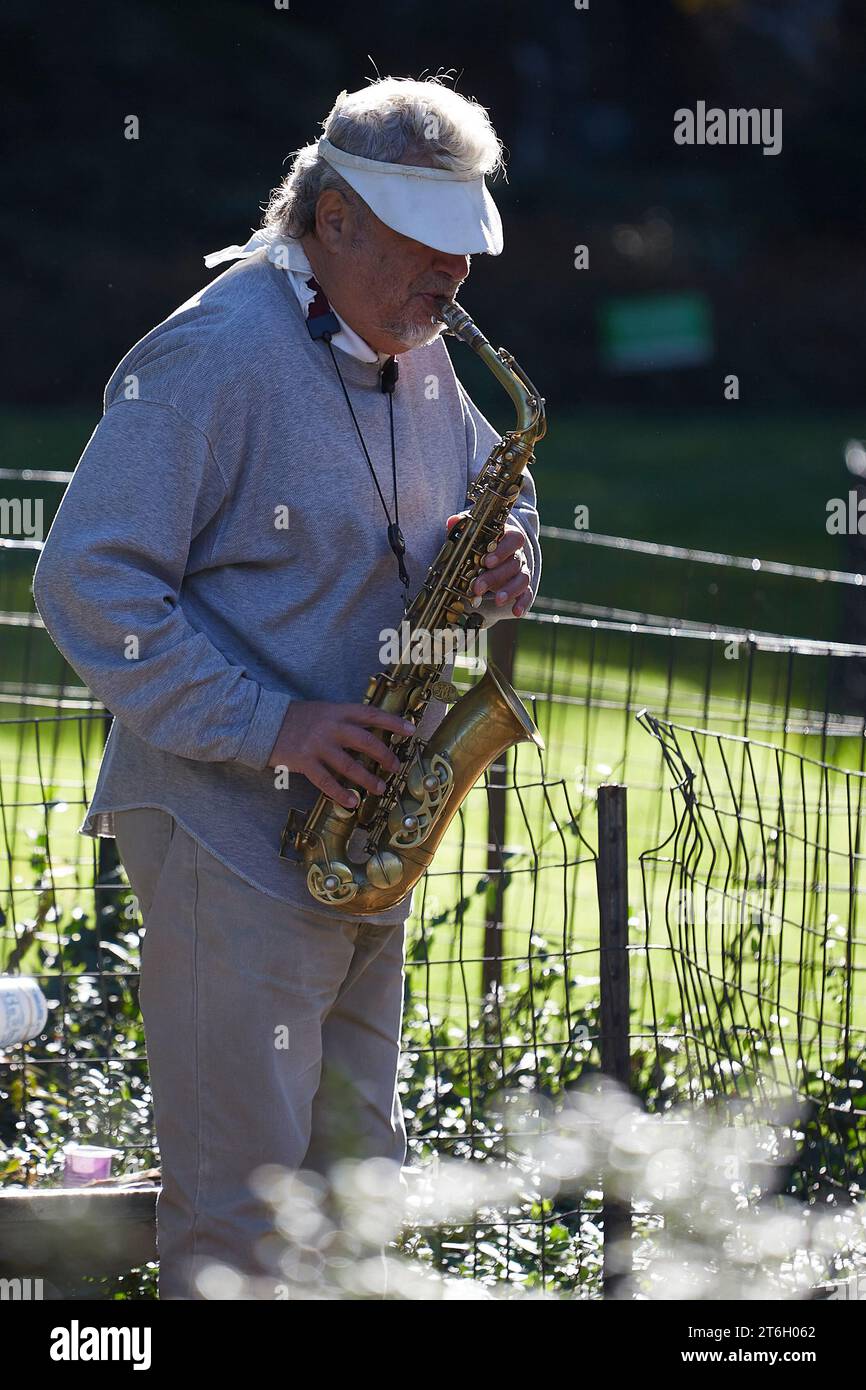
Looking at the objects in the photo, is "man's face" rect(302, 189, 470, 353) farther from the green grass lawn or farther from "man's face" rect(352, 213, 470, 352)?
the green grass lawn

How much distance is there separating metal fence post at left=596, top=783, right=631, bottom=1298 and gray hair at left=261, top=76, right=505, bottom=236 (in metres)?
1.39

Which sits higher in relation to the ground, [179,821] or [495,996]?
[179,821]

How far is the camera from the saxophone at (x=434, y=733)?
2.97 m

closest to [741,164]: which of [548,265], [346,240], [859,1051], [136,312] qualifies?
[548,265]

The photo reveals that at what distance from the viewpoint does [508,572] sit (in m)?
3.14

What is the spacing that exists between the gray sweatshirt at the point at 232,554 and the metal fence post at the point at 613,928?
697 millimetres

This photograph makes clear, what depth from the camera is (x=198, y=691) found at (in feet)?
9.16

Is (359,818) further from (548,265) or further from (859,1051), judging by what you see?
(548,265)

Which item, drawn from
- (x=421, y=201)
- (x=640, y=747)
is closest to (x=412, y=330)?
(x=421, y=201)

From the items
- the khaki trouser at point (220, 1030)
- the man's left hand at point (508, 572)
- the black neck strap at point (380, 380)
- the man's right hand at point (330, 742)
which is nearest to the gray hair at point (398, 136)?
the black neck strap at point (380, 380)

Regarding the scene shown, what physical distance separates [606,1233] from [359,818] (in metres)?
1.12

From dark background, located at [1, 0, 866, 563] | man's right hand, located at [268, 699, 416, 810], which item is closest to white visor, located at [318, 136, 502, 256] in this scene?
man's right hand, located at [268, 699, 416, 810]

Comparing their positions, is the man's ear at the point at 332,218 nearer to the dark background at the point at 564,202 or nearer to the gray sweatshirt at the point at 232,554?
the gray sweatshirt at the point at 232,554

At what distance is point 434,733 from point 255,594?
0.51m
